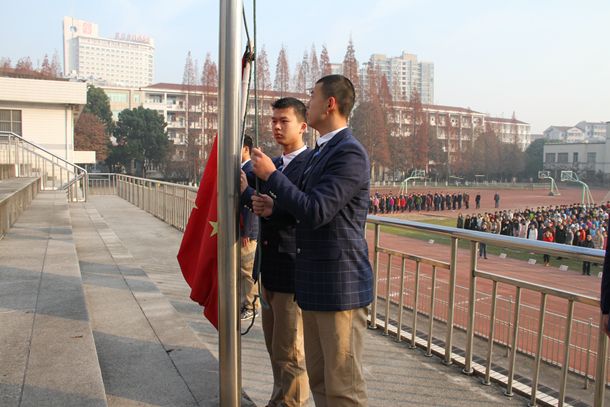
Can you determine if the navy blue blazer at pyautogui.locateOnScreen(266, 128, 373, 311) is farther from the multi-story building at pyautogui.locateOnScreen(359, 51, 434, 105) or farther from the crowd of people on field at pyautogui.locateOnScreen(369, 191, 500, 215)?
the multi-story building at pyautogui.locateOnScreen(359, 51, 434, 105)

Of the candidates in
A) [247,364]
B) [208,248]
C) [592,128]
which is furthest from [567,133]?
[208,248]

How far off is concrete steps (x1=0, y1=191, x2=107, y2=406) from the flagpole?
1.95ft

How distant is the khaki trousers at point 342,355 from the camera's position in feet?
5.93

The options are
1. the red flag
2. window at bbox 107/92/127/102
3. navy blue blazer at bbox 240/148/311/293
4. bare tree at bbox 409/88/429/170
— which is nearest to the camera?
the red flag

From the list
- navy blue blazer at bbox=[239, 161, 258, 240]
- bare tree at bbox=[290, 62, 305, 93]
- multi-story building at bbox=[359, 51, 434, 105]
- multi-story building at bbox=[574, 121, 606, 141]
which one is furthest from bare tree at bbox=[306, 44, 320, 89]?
multi-story building at bbox=[574, 121, 606, 141]

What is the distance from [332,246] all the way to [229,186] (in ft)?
1.68

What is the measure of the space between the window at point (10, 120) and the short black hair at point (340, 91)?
2559 centimetres

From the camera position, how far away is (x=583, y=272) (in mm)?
2664

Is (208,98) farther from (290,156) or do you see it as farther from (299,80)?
(290,156)

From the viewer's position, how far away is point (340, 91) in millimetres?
1935

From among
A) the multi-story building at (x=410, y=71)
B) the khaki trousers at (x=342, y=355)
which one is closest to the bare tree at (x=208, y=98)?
the khaki trousers at (x=342, y=355)

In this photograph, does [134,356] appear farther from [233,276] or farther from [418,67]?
[418,67]

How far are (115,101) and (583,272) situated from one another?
274 ft

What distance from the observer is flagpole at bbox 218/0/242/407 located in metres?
1.84
